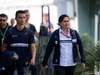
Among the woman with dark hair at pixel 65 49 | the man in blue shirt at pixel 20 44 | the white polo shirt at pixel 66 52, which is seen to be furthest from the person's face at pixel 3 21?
the white polo shirt at pixel 66 52

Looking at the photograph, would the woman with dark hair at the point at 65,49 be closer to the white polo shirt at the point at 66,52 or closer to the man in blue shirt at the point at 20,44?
the white polo shirt at the point at 66,52

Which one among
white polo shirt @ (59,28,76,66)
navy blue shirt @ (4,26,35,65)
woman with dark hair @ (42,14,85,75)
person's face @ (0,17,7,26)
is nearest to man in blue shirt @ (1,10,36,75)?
navy blue shirt @ (4,26,35,65)

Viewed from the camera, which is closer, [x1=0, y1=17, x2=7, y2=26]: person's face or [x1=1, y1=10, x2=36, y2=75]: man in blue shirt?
[x1=1, y1=10, x2=36, y2=75]: man in blue shirt

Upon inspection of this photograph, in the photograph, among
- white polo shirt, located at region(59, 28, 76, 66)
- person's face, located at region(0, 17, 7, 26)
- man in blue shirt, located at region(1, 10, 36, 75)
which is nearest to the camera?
white polo shirt, located at region(59, 28, 76, 66)

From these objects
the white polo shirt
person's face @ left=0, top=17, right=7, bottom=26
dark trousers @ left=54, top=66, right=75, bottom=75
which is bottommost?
dark trousers @ left=54, top=66, right=75, bottom=75

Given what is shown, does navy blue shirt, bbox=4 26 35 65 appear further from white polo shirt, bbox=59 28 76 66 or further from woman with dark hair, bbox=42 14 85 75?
white polo shirt, bbox=59 28 76 66

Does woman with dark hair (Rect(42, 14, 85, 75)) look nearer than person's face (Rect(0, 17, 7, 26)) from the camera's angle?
Yes

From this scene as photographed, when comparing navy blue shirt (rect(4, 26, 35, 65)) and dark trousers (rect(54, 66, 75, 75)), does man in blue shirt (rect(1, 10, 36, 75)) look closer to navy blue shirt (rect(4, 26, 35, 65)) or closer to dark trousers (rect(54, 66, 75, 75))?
navy blue shirt (rect(4, 26, 35, 65))

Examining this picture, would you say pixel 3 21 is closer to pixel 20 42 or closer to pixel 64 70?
pixel 20 42

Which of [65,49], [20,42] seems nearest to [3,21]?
[20,42]

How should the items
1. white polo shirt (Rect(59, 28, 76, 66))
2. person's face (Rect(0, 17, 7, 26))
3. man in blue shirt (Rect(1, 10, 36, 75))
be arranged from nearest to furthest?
white polo shirt (Rect(59, 28, 76, 66)), man in blue shirt (Rect(1, 10, 36, 75)), person's face (Rect(0, 17, 7, 26))

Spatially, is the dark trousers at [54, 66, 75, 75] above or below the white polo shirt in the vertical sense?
below

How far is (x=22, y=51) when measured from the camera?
5691 mm

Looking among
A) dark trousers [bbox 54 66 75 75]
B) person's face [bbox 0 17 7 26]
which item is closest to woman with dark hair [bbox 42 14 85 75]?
dark trousers [bbox 54 66 75 75]
